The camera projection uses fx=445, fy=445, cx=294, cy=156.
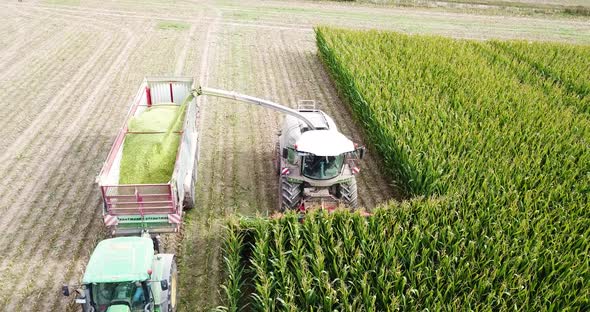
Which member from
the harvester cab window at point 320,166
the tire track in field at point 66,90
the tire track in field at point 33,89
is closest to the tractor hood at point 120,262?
the harvester cab window at point 320,166

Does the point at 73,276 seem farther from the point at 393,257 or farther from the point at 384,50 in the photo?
the point at 384,50

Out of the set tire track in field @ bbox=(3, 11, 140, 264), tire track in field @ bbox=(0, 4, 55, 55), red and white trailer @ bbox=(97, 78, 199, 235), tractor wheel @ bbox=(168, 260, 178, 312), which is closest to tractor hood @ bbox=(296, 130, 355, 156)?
red and white trailer @ bbox=(97, 78, 199, 235)

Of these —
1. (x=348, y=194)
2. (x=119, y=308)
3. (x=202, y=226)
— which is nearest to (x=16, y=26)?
(x=202, y=226)

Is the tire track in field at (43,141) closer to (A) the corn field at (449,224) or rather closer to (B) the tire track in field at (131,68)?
(B) the tire track in field at (131,68)

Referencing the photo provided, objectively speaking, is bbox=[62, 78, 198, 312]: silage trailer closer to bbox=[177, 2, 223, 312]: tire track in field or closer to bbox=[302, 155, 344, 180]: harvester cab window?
bbox=[177, 2, 223, 312]: tire track in field

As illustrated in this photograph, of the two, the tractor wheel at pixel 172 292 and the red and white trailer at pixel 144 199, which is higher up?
the red and white trailer at pixel 144 199

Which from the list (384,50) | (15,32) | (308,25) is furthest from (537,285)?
(15,32)
